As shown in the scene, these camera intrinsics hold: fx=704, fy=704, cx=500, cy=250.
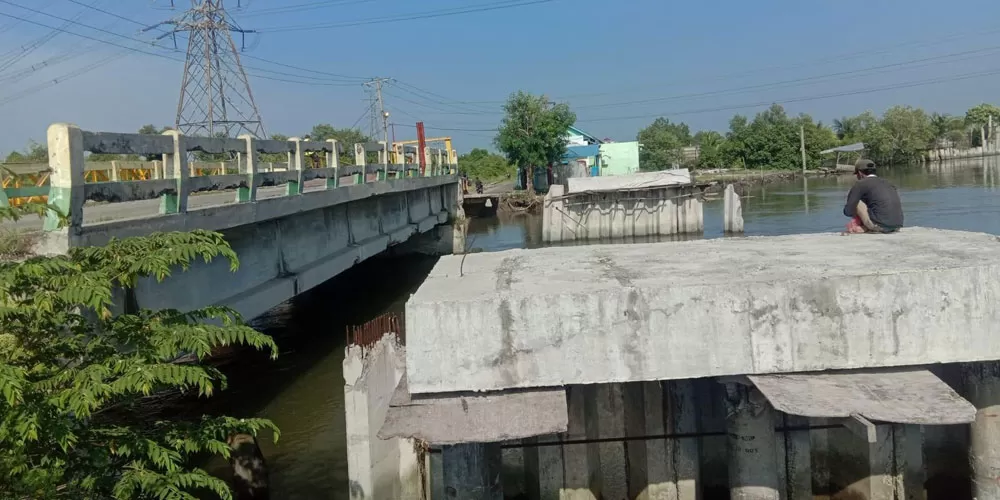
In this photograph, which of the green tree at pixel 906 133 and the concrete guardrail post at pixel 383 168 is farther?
the green tree at pixel 906 133

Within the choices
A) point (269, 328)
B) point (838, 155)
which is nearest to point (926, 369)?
point (269, 328)

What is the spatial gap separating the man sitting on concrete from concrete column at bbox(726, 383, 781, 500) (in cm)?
316

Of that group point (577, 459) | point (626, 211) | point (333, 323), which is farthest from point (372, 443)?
point (626, 211)

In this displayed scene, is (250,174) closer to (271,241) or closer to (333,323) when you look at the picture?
(271,241)

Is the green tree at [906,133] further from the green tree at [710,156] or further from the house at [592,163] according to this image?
the house at [592,163]

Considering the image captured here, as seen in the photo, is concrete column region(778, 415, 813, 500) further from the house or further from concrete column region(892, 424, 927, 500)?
the house

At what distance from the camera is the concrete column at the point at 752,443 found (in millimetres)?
5988

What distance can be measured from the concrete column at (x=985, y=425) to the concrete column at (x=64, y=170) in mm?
7979

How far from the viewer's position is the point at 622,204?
3606 centimetres

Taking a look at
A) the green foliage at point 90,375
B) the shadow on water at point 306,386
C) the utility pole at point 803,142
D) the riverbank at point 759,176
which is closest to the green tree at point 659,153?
the riverbank at point 759,176

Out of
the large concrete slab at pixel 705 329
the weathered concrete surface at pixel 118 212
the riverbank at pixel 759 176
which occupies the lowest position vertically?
the large concrete slab at pixel 705 329

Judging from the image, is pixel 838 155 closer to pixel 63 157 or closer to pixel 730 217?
pixel 730 217

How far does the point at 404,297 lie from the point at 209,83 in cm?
2167

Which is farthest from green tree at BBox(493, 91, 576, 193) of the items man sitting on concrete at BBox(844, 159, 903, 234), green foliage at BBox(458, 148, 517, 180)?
man sitting on concrete at BBox(844, 159, 903, 234)
